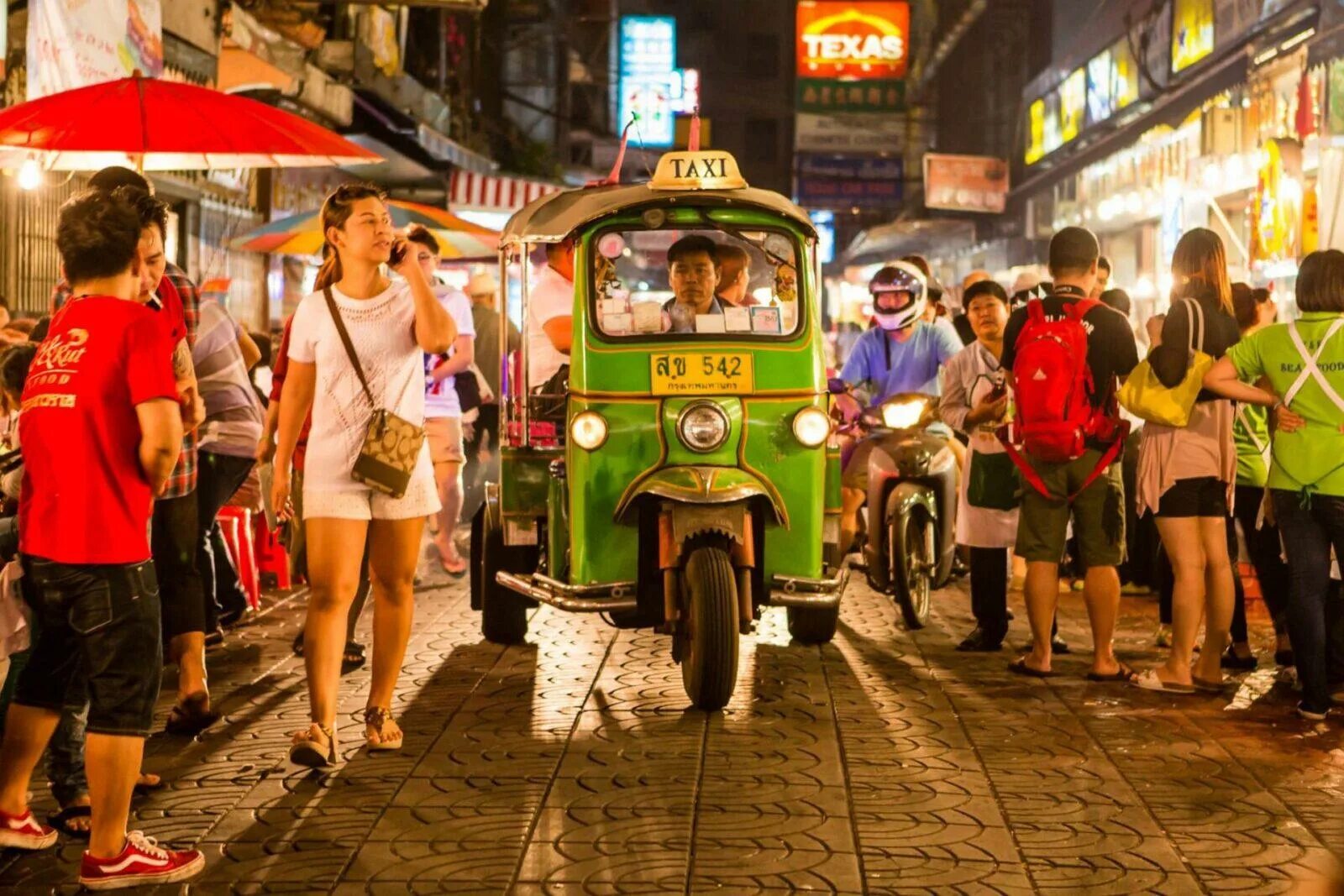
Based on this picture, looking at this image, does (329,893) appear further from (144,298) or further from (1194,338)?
(1194,338)

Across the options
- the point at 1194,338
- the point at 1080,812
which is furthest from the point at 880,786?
the point at 1194,338

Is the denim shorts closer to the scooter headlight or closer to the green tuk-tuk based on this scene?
the green tuk-tuk

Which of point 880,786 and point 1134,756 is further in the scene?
point 1134,756

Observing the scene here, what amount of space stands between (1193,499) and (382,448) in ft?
12.5

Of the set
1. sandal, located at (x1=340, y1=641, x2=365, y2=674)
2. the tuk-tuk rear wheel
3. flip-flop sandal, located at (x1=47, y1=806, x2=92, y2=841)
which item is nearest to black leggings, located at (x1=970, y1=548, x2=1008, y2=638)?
the tuk-tuk rear wheel

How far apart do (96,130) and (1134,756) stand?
532 cm

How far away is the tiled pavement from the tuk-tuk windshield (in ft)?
5.59

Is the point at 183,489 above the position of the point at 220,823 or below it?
above

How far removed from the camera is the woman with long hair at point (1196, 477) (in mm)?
7961

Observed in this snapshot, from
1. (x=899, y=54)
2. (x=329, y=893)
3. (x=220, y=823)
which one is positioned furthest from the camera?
(x=899, y=54)

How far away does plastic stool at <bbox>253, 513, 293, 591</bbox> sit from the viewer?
38.1 feet

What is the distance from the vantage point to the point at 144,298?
6.37 m

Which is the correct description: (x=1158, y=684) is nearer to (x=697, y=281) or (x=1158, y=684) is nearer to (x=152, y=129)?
(x=697, y=281)

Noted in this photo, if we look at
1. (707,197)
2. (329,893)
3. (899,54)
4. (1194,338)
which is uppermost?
(899,54)
